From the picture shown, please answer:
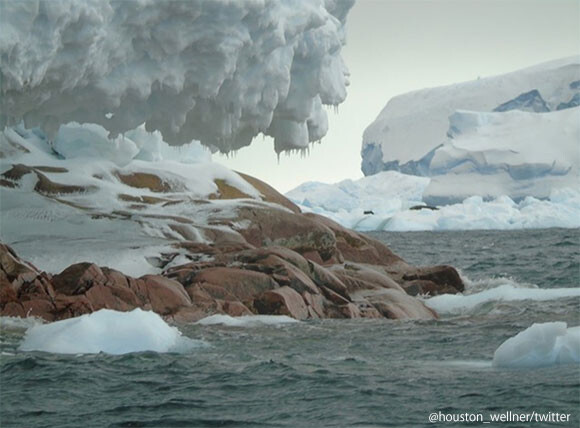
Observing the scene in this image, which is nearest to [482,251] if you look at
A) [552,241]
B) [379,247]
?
[552,241]

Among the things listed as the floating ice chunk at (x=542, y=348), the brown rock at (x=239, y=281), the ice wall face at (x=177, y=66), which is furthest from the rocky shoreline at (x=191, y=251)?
the floating ice chunk at (x=542, y=348)

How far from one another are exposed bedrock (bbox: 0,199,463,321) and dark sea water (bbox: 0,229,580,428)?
1.30 metres

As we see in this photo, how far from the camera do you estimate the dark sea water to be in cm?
832

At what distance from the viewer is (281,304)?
53.1ft

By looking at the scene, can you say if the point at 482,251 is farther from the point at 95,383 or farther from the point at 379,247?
the point at 95,383

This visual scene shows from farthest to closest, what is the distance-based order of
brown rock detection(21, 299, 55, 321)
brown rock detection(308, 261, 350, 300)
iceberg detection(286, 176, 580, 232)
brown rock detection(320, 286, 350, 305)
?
iceberg detection(286, 176, 580, 232) → brown rock detection(308, 261, 350, 300) → brown rock detection(320, 286, 350, 305) → brown rock detection(21, 299, 55, 321)

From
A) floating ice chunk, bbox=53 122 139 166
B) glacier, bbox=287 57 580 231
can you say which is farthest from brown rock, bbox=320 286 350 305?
glacier, bbox=287 57 580 231

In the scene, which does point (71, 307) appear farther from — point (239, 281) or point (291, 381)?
point (291, 381)

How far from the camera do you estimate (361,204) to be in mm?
85500

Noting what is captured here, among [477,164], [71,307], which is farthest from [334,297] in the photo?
[477,164]

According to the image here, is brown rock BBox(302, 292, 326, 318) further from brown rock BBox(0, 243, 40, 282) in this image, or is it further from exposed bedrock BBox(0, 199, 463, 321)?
brown rock BBox(0, 243, 40, 282)

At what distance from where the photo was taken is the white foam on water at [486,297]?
18.9m

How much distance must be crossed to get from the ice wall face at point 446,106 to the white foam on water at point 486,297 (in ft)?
228

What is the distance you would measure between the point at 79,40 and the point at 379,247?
13171mm
